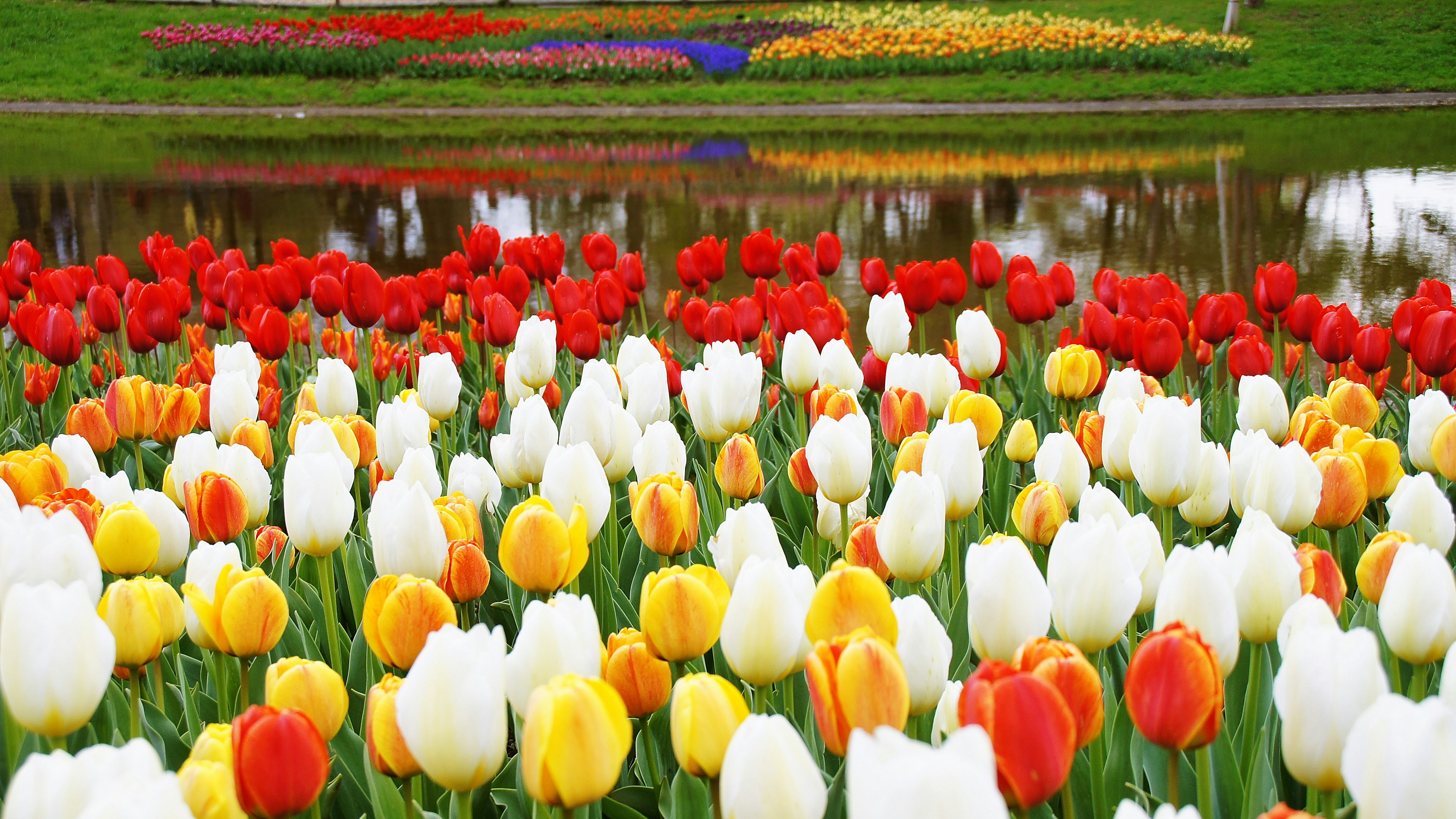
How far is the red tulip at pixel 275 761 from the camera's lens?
0.88 m

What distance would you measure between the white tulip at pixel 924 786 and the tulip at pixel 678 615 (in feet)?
1.47

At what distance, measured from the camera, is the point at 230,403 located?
85.5 inches

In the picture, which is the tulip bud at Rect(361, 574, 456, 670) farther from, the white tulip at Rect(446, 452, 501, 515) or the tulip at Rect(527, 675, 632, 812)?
the white tulip at Rect(446, 452, 501, 515)

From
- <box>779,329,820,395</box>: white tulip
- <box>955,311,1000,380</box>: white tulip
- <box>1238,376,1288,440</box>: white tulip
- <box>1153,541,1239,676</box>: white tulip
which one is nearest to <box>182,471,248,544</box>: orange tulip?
<box>779,329,820,395</box>: white tulip

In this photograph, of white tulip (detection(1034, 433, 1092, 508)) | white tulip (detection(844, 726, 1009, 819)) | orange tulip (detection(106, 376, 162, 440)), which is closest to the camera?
white tulip (detection(844, 726, 1009, 819))

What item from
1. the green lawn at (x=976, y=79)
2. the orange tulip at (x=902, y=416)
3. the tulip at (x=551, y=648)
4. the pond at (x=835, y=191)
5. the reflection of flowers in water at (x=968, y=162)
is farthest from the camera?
the green lawn at (x=976, y=79)

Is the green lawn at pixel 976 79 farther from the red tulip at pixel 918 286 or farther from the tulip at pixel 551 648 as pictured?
the tulip at pixel 551 648

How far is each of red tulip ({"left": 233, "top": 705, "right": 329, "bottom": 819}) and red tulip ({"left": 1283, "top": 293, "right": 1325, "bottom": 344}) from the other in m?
2.44

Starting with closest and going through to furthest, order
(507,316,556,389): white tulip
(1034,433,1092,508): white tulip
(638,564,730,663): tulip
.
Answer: (638,564,730,663): tulip → (1034,433,1092,508): white tulip → (507,316,556,389): white tulip

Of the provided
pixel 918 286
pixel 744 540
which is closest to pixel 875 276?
pixel 918 286

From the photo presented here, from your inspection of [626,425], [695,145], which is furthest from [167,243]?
[695,145]

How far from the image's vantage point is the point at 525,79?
706 inches

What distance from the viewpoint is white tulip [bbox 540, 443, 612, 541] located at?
1.47 m

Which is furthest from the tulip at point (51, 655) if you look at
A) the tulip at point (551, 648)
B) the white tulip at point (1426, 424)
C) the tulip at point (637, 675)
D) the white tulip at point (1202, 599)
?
the white tulip at point (1426, 424)
